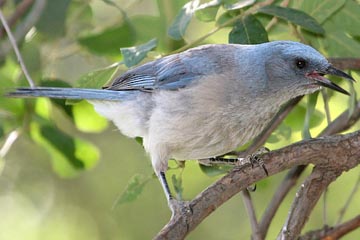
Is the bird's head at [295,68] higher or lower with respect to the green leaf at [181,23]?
lower

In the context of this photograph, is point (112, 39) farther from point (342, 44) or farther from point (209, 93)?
point (342, 44)

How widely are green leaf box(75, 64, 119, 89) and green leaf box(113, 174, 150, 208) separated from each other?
421 millimetres

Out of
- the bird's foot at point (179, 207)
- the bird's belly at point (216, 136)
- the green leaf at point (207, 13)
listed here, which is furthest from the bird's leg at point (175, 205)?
the green leaf at point (207, 13)

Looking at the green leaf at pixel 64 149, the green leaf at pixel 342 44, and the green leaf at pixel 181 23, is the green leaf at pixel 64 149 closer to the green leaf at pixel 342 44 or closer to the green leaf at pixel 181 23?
the green leaf at pixel 181 23

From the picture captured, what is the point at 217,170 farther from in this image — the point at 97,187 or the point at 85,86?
the point at 97,187

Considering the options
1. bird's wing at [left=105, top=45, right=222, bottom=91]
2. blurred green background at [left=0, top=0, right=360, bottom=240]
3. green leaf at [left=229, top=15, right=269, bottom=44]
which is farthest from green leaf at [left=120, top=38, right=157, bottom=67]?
green leaf at [left=229, top=15, right=269, bottom=44]

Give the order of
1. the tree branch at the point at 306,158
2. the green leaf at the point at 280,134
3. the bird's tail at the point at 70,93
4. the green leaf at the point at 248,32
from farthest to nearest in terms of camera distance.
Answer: the green leaf at the point at 280,134 → the green leaf at the point at 248,32 → the bird's tail at the point at 70,93 → the tree branch at the point at 306,158

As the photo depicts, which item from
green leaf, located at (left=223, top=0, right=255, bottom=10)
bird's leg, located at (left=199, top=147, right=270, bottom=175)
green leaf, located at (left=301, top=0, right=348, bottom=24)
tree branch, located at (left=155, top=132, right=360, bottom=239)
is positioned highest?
green leaf, located at (left=223, top=0, right=255, bottom=10)

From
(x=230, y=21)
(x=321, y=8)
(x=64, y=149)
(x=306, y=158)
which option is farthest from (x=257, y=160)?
(x=64, y=149)

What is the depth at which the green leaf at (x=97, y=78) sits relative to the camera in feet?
11.5

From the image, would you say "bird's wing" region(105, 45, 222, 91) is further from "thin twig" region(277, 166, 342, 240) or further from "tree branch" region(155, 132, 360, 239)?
"thin twig" region(277, 166, 342, 240)

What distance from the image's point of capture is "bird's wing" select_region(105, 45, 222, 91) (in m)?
3.37

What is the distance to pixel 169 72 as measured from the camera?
11.2 ft

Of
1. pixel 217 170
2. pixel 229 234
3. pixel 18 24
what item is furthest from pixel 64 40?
pixel 229 234
